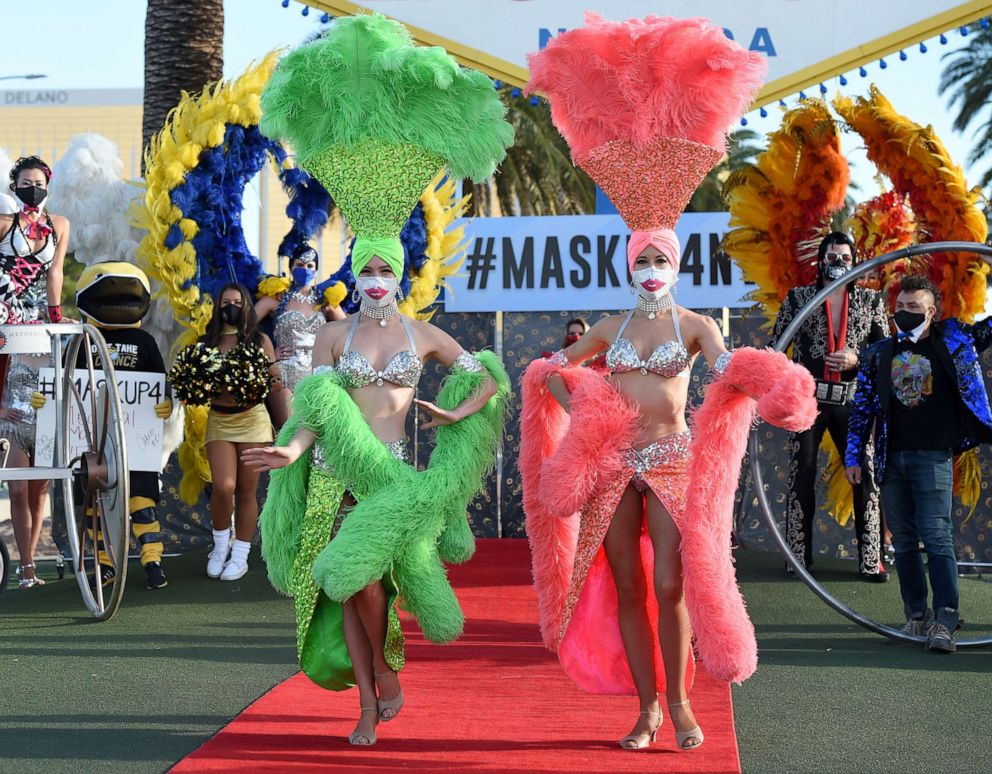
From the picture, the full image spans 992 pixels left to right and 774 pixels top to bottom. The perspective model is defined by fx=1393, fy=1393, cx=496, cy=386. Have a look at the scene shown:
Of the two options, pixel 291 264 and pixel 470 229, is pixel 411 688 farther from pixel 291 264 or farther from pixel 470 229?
pixel 470 229

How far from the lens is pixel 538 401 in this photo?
5324 mm

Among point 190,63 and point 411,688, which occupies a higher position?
point 190,63

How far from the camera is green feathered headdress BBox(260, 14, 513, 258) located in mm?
5152

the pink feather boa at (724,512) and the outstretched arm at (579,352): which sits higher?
the outstretched arm at (579,352)

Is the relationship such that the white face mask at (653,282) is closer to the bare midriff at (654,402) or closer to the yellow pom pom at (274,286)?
the bare midriff at (654,402)

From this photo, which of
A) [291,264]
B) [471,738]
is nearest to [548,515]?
[471,738]

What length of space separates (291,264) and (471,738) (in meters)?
4.63

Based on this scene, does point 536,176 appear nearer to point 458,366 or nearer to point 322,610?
point 458,366

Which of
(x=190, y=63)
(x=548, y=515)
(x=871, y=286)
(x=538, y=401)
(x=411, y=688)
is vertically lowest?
(x=411, y=688)

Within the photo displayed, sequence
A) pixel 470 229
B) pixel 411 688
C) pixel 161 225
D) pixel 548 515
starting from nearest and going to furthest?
pixel 548 515
pixel 411 688
pixel 161 225
pixel 470 229

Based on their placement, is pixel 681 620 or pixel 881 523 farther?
pixel 881 523

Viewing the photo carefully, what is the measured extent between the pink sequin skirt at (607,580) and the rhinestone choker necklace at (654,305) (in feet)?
1.46

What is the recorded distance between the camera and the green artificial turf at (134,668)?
15.4ft

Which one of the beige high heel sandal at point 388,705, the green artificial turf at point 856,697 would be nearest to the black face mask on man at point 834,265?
the green artificial turf at point 856,697
